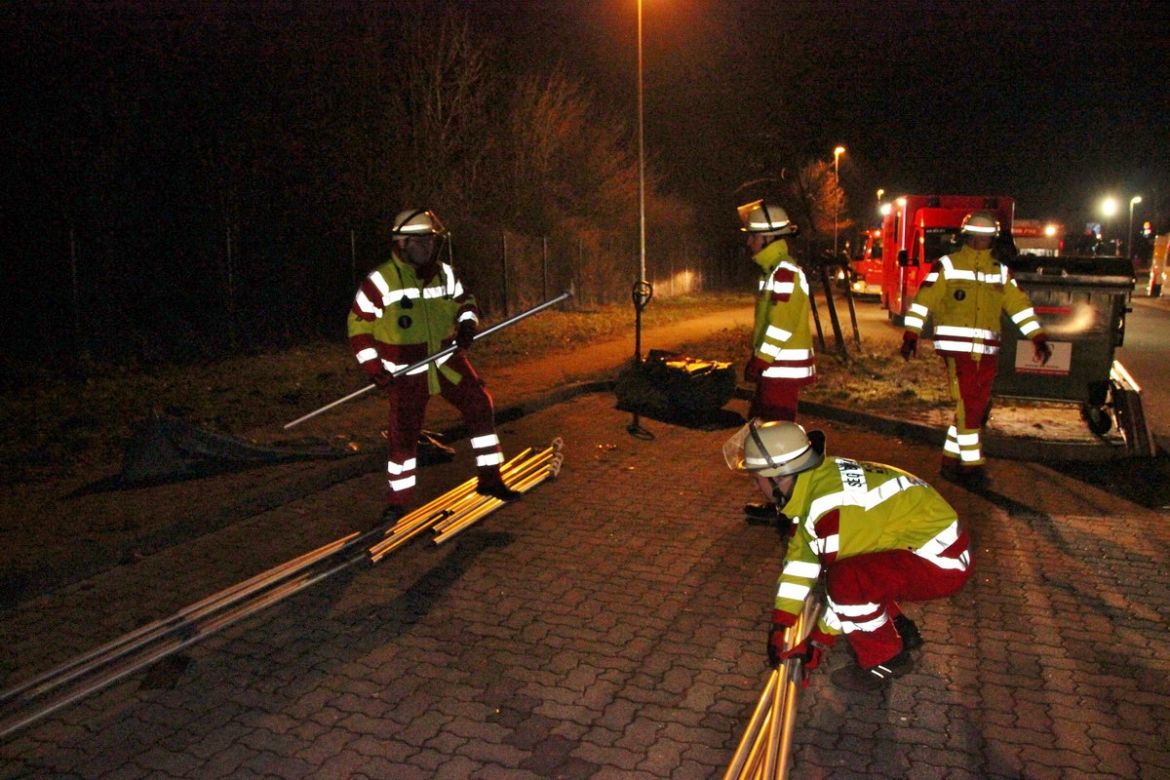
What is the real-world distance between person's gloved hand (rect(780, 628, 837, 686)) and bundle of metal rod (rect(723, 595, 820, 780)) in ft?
0.12

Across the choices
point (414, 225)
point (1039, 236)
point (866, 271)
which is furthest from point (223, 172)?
point (866, 271)

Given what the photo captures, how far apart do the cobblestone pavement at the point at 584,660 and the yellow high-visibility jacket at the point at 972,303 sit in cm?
118

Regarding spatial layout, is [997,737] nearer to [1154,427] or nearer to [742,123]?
[1154,427]

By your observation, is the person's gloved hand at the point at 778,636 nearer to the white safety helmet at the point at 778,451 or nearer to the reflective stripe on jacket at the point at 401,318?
the white safety helmet at the point at 778,451

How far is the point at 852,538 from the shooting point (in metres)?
3.71

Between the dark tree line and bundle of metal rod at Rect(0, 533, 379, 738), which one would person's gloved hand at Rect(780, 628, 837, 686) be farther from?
the dark tree line

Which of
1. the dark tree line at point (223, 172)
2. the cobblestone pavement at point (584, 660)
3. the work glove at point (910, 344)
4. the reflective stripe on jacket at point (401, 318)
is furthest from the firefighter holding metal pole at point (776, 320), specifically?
the dark tree line at point (223, 172)

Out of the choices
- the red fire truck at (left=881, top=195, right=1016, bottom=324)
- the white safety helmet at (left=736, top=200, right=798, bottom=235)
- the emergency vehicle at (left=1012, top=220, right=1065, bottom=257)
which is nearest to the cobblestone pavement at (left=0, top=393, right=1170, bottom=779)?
the white safety helmet at (left=736, top=200, right=798, bottom=235)

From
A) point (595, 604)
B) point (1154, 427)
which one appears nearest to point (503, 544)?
point (595, 604)

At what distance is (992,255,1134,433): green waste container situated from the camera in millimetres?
8773

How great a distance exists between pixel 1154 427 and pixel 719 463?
180 inches

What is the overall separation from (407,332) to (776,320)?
239cm

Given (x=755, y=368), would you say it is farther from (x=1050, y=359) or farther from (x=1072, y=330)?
(x=1072, y=330)

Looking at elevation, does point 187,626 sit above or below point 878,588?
below
